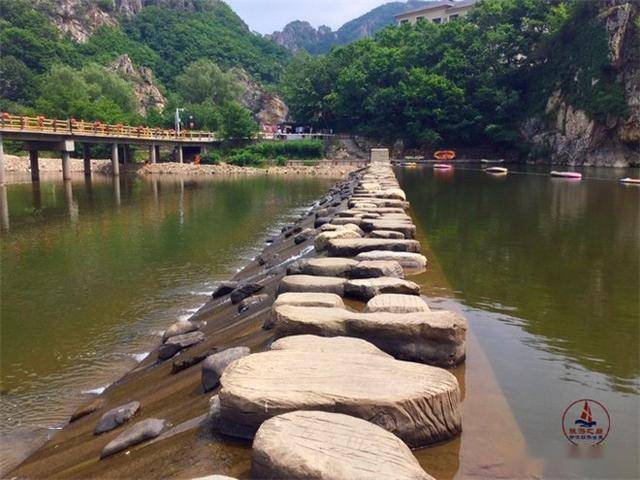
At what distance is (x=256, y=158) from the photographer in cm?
5841

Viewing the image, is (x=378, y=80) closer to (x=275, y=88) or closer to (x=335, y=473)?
(x=275, y=88)

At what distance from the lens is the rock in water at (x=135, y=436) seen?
4268 mm

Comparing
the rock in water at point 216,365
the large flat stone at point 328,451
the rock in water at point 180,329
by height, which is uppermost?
the large flat stone at point 328,451

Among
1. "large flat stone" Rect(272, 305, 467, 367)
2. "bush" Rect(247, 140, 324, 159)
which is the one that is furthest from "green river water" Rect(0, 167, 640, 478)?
"bush" Rect(247, 140, 324, 159)

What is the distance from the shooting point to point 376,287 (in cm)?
565

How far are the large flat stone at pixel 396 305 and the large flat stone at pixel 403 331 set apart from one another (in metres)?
0.20

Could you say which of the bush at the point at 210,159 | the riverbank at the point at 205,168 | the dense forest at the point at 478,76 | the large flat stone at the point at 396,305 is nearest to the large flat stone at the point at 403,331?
the large flat stone at the point at 396,305

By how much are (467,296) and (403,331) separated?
3161 millimetres

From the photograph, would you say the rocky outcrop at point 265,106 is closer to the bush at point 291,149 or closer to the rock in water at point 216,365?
the bush at point 291,149

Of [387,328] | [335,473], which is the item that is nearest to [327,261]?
[387,328]

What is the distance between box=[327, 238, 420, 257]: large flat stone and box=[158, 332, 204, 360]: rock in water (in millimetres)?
2201

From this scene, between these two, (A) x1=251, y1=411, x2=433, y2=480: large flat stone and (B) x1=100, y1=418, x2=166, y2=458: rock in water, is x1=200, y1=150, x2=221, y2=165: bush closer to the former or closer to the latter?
(B) x1=100, y1=418, x2=166, y2=458: rock in water

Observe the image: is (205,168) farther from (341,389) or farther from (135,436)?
(341,389)

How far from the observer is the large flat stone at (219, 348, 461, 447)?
126 inches
